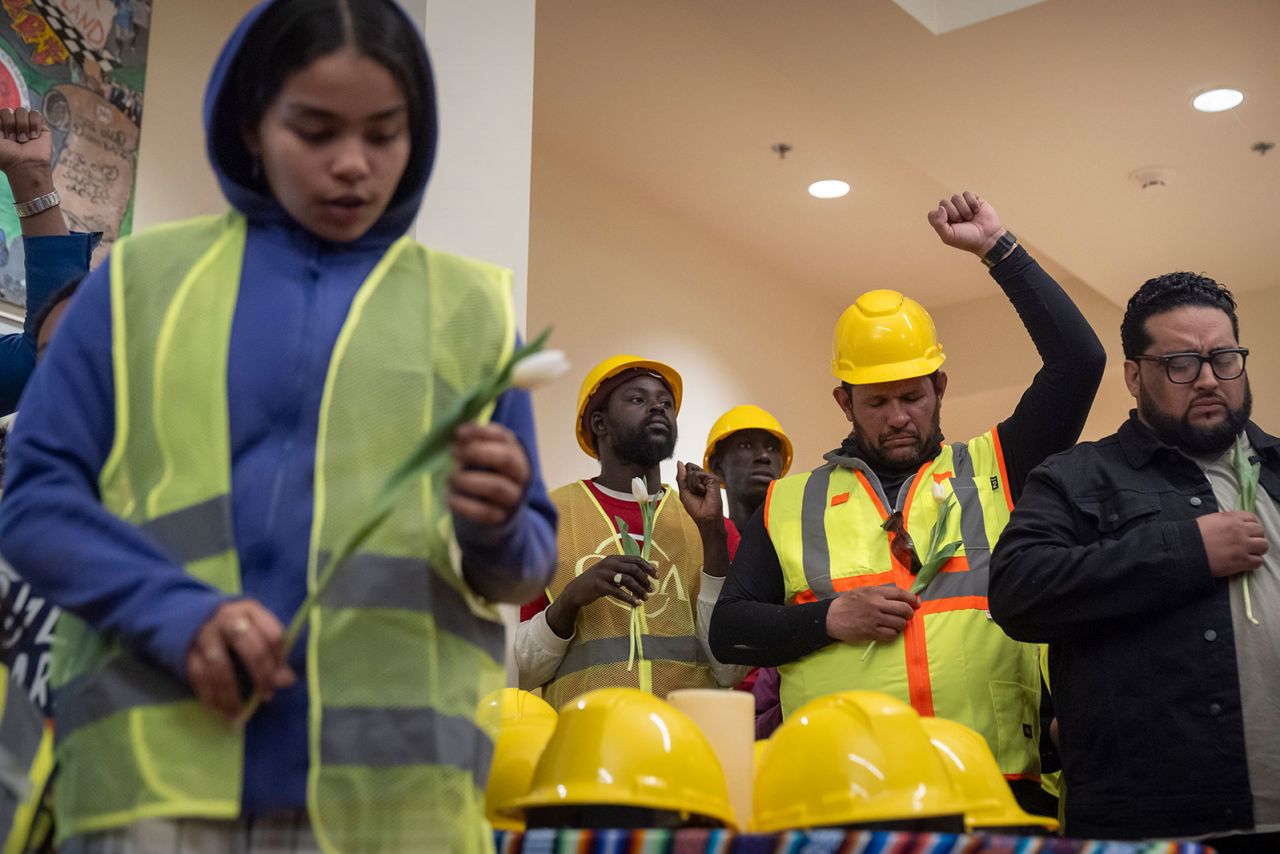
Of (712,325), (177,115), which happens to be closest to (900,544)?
(177,115)

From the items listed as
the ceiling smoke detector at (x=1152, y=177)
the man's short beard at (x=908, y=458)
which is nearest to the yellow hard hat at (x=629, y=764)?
the man's short beard at (x=908, y=458)

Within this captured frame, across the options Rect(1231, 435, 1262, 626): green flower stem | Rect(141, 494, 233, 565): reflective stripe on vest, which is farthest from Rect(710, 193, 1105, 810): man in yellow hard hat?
Rect(141, 494, 233, 565): reflective stripe on vest

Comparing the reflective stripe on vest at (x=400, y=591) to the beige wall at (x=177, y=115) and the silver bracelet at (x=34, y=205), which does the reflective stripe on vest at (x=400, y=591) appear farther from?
the beige wall at (x=177, y=115)

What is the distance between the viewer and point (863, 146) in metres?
7.16

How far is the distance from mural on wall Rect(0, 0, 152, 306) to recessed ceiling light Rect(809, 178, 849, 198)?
4171 mm

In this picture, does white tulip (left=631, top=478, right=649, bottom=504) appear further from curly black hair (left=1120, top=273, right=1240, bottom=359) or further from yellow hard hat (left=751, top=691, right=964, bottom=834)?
yellow hard hat (left=751, top=691, right=964, bottom=834)

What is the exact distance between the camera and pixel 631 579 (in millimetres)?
3572

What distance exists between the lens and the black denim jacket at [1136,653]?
243cm

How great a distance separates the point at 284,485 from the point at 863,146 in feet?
20.3

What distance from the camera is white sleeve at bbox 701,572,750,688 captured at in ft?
12.3

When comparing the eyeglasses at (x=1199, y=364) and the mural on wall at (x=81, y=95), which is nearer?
the eyeglasses at (x=1199, y=364)

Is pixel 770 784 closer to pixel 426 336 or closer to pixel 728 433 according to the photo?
pixel 426 336

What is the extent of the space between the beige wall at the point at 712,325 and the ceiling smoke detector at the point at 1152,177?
0.96 m

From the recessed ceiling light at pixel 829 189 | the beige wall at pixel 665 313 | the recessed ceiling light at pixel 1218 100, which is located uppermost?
the recessed ceiling light at pixel 829 189
